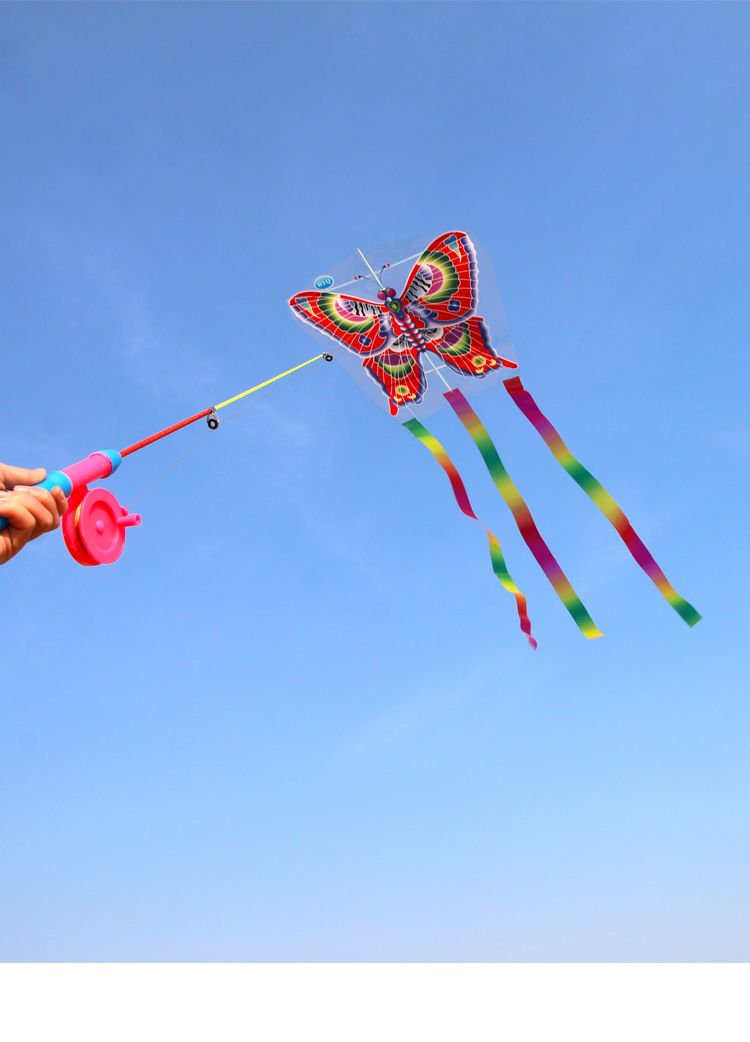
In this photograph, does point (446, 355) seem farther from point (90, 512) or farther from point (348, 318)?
point (90, 512)

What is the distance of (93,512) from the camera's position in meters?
4.59

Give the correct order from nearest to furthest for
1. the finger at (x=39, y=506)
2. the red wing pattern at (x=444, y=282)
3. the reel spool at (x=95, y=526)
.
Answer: the finger at (x=39, y=506) < the reel spool at (x=95, y=526) < the red wing pattern at (x=444, y=282)

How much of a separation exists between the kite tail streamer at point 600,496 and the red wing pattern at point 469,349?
1.08 feet

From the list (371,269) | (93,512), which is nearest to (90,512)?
(93,512)

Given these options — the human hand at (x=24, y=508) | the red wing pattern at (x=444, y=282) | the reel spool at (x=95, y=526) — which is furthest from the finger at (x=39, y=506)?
the red wing pattern at (x=444, y=282)

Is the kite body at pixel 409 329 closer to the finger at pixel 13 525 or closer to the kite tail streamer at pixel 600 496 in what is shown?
the kite tail streamer at pixel 600 496

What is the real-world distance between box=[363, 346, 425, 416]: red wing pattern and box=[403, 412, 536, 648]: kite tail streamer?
37 centimetres

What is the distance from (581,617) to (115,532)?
16.9ft

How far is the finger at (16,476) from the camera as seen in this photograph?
3768mm

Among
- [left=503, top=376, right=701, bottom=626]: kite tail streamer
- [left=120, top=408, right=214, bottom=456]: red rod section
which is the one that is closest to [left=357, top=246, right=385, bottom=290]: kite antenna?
[left=503, top=376, right=701, bottom=626]: kite tail streamer

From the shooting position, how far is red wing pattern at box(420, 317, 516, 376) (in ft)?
30.0
